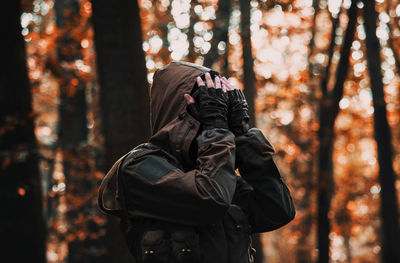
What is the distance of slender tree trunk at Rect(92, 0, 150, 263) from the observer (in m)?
5.71

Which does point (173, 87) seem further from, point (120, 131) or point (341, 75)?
point (341, 75)

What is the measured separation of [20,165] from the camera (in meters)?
6.79

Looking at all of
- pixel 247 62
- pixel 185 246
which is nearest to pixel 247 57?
pixel 247 62

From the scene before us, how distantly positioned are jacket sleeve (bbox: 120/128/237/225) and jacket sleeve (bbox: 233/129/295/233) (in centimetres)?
24

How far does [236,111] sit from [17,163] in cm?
417

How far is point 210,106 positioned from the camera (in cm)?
304

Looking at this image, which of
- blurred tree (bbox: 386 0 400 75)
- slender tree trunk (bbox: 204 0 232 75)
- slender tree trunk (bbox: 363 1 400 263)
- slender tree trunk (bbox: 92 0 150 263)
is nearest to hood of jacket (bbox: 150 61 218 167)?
slender tree trunk (bbox: 92 0 150 263)

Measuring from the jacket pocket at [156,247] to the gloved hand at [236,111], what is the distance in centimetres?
67

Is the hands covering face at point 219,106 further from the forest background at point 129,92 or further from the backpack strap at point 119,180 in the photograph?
the forest background at point 129,92

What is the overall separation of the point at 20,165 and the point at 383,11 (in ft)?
40.6

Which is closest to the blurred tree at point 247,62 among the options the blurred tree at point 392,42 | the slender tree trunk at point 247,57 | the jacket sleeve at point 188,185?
the slender tree trunk at point 247,57

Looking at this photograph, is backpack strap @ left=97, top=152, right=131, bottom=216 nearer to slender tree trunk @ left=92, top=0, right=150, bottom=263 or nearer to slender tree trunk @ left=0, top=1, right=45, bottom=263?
slender tree trunk @ left=92, top=0, right=150, bottom=263

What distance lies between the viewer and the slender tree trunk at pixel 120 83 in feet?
18.7

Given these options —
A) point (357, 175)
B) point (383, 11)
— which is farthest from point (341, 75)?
point (357, 175)
